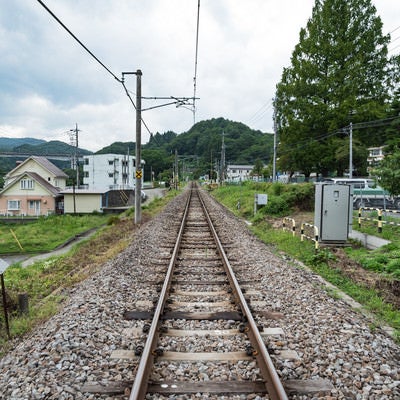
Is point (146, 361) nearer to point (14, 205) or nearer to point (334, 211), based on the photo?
point (334, 211)

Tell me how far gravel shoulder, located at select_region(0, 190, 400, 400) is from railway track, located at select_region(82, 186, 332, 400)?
8.0 inches

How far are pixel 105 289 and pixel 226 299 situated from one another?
81.5 inches

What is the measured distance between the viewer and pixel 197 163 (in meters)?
115

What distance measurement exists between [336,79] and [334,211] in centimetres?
2201

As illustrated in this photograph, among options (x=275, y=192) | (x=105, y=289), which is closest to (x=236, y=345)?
(x=105, y=289)

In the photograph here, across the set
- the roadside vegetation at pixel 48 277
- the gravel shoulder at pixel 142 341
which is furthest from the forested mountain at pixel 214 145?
the gravel shoulder at pixel 142 341

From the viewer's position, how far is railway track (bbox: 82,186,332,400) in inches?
130

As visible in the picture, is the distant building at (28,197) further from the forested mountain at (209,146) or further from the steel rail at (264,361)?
the steel rail at (264,361)

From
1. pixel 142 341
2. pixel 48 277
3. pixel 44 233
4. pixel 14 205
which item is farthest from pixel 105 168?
pixel 142 341

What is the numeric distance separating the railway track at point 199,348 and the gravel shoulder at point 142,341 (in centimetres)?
20

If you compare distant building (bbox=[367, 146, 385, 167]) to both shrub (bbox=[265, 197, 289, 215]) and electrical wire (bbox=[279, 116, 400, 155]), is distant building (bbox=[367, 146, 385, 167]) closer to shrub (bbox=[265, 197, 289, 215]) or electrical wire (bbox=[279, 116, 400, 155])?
electrical wire (bbox=[279, 116, 400, 155])

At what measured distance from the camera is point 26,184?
1810 inches

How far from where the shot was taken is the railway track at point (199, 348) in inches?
130

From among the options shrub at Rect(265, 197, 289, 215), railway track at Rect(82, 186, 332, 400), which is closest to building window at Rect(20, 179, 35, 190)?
shrub at Rect(265, 197, 289, 215)
